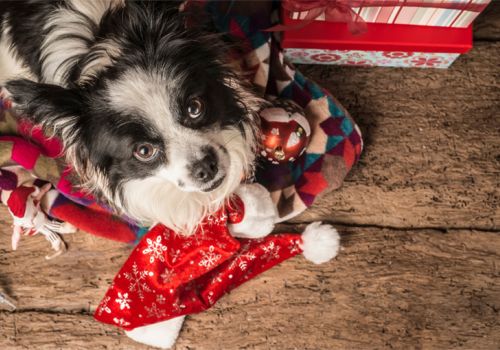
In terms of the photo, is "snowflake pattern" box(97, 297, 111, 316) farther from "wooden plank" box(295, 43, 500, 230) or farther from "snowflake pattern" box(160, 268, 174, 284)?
"wooden plank" box(295, 43, 500, 230)

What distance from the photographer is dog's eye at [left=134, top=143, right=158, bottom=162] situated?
3.77 ft

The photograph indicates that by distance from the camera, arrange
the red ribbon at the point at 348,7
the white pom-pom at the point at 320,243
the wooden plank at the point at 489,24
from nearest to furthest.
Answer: the red ribbon at the point at 348,7 → the white pom-pom at the point at 320,243 → the wooden plank at the point at 489,24

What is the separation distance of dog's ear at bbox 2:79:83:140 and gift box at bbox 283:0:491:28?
749 mm

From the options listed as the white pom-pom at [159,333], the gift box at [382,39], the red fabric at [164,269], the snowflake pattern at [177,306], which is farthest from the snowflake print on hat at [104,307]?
the gift box at [382,39]

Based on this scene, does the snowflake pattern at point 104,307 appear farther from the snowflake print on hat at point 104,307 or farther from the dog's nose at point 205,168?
the dog's nose at point 205,168

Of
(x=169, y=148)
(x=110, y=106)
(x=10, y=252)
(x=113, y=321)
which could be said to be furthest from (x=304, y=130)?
(x=10, y=252)

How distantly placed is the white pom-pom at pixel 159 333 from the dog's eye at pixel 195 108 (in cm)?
82

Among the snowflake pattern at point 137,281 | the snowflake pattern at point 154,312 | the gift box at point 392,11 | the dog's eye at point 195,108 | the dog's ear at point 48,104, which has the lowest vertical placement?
the snowflake pattern at point 154,312

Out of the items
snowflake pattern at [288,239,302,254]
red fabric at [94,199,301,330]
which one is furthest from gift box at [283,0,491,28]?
snowflake pattern at [288,239,302,254]

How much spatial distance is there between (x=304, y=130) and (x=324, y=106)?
218mm

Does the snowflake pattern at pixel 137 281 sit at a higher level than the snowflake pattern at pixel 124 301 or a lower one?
higher

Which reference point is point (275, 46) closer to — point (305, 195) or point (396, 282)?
point (305, 195)

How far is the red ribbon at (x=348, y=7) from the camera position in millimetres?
1451

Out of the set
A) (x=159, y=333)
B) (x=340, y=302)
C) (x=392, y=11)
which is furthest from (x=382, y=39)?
(x=159, y=333)
